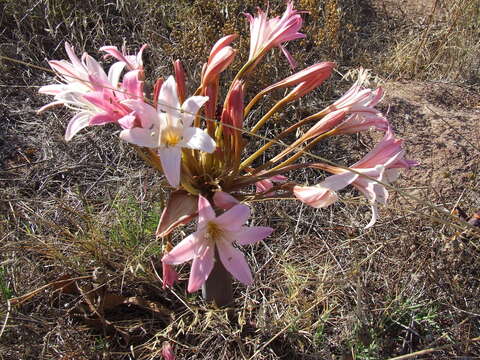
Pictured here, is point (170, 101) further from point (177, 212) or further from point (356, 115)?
point (356, 115)

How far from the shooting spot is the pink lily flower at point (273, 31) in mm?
1629

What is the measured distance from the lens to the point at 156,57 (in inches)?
124

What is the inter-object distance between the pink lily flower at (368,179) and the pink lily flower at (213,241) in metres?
0.16

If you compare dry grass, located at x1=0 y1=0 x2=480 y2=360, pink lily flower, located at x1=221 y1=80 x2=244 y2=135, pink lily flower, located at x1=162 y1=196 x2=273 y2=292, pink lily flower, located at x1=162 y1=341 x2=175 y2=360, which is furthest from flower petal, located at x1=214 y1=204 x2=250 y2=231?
pink lily flower, located at x1=162 y1=341 x2=175 y2=360

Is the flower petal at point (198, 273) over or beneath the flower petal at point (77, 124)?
beneath

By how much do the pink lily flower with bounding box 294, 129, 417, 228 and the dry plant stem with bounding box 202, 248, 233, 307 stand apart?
1.82 ft

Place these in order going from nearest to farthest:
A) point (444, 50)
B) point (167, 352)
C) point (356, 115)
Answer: point (356, 115), point (167, 352), point (444, 50)

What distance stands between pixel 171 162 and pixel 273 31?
655mm

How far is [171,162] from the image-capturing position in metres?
1.32

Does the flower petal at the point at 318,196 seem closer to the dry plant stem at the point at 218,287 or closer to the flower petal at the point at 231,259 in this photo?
the flower petal at the point at 231,259

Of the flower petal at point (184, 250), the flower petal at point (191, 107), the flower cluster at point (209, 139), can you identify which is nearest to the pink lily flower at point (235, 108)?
the flower cluster at point (209, 139)

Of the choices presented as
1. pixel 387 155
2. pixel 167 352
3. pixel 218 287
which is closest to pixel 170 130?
pixel 387 155

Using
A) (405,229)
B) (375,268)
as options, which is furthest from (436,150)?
(375,268)

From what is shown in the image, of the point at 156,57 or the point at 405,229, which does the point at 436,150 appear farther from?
the point at 156,57
